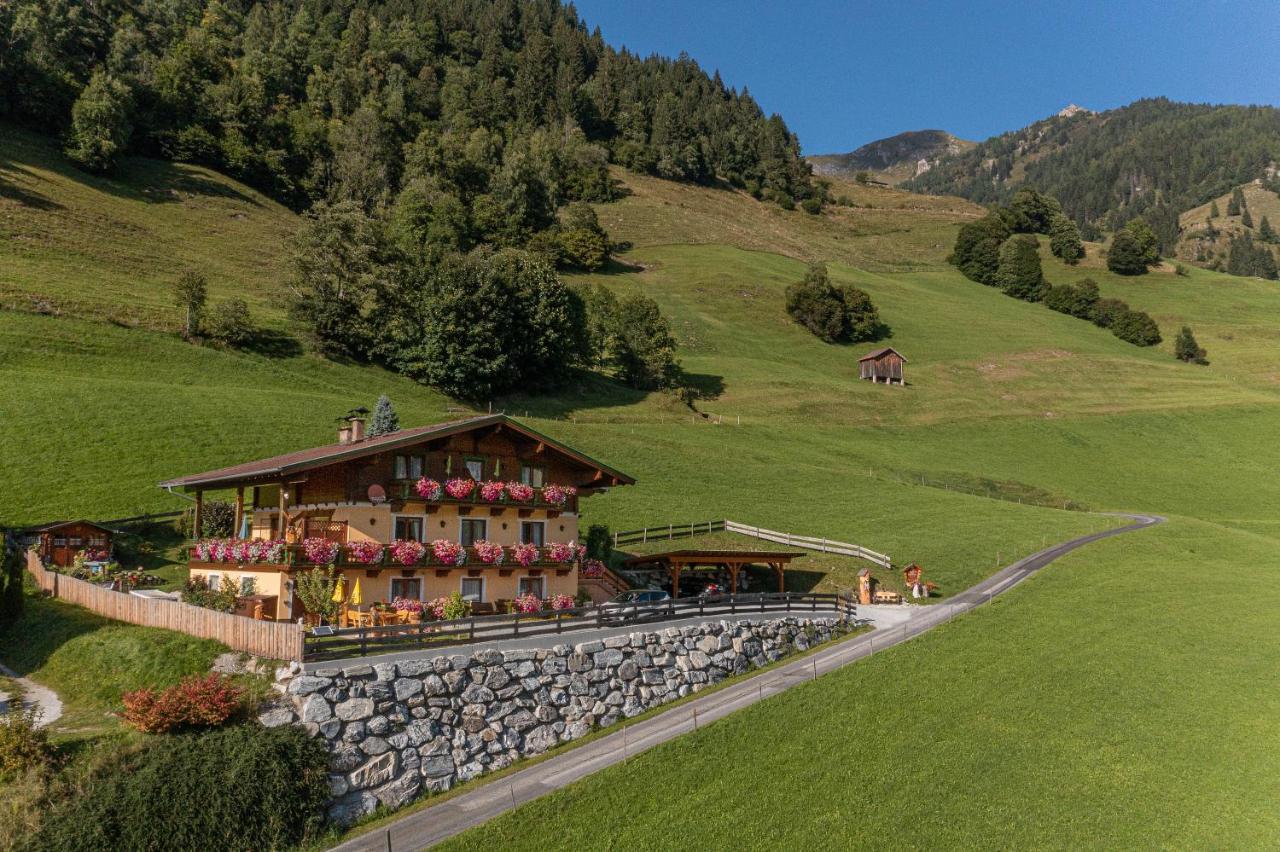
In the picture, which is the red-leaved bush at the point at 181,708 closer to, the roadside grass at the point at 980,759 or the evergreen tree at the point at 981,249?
the roadside grass at the point at 980,759

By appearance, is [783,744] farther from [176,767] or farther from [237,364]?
[237,364]

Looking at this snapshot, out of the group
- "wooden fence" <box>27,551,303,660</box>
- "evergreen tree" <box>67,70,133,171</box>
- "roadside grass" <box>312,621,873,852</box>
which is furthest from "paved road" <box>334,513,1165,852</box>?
"evergreen tree" <box>67,70,133,171</box>

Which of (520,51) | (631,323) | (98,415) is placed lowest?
(98,415)

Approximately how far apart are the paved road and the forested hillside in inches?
3236

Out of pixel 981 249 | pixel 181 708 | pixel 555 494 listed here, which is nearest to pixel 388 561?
pixel 555 494

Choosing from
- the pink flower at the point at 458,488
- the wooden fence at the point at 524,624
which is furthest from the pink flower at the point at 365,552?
the wooden fence at the point at 524,624

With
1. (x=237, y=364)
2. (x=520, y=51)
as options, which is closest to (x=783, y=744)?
(x=237, y=364)

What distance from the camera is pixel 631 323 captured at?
8631 centimetres

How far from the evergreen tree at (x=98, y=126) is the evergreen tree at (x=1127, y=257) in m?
149

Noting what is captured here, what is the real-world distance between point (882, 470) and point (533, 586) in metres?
41.4

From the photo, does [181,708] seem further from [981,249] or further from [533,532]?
[981,249]

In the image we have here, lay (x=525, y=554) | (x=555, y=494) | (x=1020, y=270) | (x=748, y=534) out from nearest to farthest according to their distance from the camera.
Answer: (x=525, y=554), (x=555, y=494), (x=748, y=534), (x=1020, y=270)

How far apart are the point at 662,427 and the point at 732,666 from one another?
4304 centimetres

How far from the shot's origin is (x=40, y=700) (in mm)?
21781
